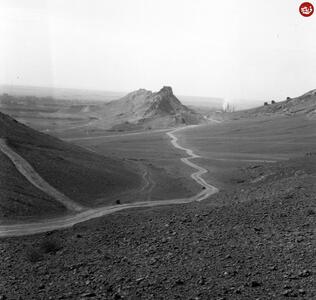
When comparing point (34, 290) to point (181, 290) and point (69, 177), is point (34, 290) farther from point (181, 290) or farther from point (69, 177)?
point (69, 177)

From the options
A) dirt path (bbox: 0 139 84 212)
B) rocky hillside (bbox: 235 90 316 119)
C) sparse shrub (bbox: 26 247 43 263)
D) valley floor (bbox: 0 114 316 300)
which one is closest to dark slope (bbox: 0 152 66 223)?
dirt path (bbox: 0 139 84 212)

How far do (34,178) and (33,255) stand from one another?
1740 centimetres

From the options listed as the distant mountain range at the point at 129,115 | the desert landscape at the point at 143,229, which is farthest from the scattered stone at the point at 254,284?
the distant mountain range at the point at 129,115

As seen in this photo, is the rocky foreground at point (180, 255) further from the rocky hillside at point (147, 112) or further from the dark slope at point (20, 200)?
the rocky hillside at point (147, 112)

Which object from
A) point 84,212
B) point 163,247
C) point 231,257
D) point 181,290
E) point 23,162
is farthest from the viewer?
point 23,162

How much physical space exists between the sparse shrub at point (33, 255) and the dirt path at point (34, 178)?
10296 millimetres

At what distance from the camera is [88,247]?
21562mm

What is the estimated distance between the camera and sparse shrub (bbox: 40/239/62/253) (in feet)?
71.9

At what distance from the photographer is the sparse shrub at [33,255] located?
67.1 ft

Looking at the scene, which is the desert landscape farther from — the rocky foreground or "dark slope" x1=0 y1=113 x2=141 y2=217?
"dark slope" x1=0 y1=113 x2=141 y2=217

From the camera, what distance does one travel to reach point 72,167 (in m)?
43.9

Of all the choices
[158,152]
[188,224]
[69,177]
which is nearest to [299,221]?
[188,224]

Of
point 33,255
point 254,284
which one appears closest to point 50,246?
point 33,255

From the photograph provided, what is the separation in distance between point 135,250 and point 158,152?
56.4 meters
